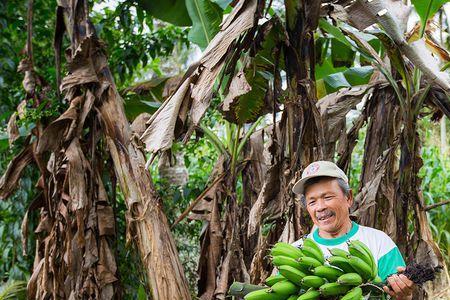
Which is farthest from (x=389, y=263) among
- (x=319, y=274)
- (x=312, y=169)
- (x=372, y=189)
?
(x=372, y=189)

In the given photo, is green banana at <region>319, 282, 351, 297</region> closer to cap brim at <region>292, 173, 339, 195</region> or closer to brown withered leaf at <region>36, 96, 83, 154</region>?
cap brim at <region>292, 173, 339, 195</region>

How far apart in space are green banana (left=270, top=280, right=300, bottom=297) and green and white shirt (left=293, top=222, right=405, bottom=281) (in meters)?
0.21

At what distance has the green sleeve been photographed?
2.19 meters

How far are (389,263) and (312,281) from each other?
0.39 meters

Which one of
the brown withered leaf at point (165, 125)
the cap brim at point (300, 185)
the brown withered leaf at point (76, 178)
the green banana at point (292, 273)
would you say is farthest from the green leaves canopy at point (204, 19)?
the green banana at point (292, 273)

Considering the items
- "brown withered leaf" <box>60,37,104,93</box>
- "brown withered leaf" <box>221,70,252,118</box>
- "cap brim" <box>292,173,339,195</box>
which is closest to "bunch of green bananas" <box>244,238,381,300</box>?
"cap brim" <box>292,173,339,195</box>

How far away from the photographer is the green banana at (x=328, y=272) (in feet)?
6.49

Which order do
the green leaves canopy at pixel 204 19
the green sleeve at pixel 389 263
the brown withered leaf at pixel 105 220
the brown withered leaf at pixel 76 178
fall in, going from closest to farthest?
the green sleeve at pixel 389 263, the brown withered leaf at pixel 76 178, the brown withered leaf at pixel 105 220, the green leaves canopy at pixel 204 19

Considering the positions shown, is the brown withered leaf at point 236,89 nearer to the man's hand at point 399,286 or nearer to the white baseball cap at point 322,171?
the white baseball cap at point 322,171

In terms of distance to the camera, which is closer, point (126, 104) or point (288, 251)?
point (288, 251)

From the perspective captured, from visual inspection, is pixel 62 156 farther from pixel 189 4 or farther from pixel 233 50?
pixel 233 50

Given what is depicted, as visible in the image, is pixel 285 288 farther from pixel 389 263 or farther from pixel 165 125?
pixel 165 125

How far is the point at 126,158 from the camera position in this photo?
3705mm

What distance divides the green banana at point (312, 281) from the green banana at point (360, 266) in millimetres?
114
